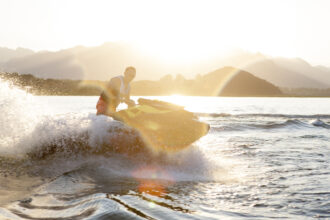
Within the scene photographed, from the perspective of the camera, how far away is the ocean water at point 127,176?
15.2ft

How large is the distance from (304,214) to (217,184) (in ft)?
7.42

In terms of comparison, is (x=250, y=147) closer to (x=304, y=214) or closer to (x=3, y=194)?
(x=304, y=214)

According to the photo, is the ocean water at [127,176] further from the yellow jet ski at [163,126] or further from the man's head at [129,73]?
the man's head at [129,73]

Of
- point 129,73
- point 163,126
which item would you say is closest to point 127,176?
point 163,126

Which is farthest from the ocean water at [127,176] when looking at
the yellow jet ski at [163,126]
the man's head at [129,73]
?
the man's head at [129,73]

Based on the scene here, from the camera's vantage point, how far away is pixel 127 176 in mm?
7203

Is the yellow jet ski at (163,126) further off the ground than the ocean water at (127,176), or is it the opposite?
the yellow jet ski at (163,126)

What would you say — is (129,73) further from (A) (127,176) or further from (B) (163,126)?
(A) (127,176)

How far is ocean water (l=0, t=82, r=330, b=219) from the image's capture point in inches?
183

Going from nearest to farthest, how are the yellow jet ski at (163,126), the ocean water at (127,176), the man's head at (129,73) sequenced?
the ocean water at (127,176) → the yellow jet ski at (163,126) → the man's head at (129,73)

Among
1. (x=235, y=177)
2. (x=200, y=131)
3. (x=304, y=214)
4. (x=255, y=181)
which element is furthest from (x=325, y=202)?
(x=200, y=131)

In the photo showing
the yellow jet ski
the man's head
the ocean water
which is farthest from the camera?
the man's head

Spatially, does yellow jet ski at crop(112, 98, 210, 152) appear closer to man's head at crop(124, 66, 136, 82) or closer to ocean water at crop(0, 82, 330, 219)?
ocean water at crop(0, 82, 330, 219)

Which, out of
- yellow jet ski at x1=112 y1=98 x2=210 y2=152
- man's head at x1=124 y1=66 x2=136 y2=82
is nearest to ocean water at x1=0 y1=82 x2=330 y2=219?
yellow jet ski at x1=112 y1=98 x2=210 y2=152
